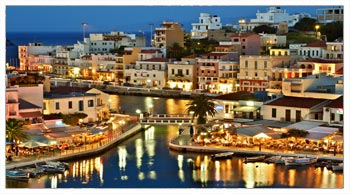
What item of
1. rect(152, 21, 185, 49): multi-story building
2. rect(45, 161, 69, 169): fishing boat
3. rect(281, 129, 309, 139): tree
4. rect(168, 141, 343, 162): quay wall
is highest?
→ rect(152, 21, 185, 49): multi-story building

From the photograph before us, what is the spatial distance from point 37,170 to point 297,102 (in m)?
4.68

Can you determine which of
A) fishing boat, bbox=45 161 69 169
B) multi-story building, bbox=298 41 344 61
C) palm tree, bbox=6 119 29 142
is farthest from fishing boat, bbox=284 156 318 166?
multi-story building, bbox=298 41 344 61

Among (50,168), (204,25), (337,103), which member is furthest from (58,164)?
(204,25)

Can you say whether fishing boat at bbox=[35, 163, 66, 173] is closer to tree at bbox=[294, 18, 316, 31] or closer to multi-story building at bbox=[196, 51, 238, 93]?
multi-story building at bbox=[196, 51, 238, 93]

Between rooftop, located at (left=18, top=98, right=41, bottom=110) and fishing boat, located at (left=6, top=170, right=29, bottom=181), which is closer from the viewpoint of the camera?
fishing boat, located at (left=6, top=170, right=29, bottom=181)

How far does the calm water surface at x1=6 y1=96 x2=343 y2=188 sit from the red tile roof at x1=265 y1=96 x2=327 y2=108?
2.38 metres

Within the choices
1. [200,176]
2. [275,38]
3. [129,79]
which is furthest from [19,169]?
[275,38]

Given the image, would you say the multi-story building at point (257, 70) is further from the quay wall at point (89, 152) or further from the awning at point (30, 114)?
the awning at point (30, 114)

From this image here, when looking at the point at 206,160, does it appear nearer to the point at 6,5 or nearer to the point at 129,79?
the point at 6,5

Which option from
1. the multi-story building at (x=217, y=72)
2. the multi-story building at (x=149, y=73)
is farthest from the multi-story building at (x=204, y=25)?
the multi-story building at (x=217, y=72)

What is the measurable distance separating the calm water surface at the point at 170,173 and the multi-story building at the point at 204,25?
1619cm

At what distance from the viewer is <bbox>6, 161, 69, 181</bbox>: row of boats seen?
270 inches

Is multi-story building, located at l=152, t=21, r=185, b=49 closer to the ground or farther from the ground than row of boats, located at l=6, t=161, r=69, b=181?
farther from the ground

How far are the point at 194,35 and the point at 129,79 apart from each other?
6.76 m
